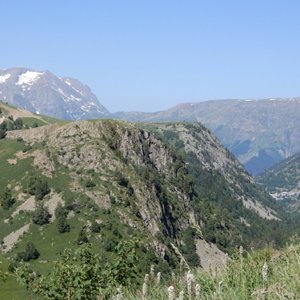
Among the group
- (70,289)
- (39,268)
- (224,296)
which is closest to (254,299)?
(224,296)

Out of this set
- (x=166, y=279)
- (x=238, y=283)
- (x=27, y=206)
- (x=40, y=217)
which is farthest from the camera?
(x=27, y=206)

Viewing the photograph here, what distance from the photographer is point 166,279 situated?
12156mm

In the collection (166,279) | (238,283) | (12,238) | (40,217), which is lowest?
(12,238)

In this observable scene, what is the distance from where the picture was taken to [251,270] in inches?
432

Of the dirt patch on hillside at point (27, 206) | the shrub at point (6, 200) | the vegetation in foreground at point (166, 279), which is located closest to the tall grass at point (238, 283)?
the vegetation in foreground at point (166, 279)

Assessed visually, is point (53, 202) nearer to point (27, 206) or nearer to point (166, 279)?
point (27, 206)

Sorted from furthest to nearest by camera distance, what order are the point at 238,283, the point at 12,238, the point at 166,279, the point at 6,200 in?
1. the point at 6,200
2. the point at 12,238
3. the point at 166,279
4. the point at 238,283

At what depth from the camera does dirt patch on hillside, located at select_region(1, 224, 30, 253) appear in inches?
6865

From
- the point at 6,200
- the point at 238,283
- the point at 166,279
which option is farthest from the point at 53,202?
the point at 238,283

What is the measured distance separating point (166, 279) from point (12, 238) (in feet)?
577

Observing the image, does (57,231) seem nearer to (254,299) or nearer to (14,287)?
(14,287)

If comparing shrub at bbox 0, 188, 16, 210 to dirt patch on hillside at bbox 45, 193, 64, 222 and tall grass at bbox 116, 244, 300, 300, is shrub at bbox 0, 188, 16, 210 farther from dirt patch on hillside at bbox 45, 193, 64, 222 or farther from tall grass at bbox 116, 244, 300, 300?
tall grass at bbox 116, 244, 300, 300

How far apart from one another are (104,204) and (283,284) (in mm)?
186252

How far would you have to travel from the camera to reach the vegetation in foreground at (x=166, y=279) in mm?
8906
